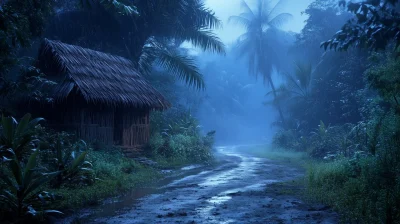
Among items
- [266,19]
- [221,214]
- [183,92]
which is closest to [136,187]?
[221,214]

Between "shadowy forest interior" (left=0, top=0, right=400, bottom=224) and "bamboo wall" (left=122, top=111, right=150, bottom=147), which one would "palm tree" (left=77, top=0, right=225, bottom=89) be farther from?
"bamboo wall" (left=122, top=111, right=150, bottom=147)

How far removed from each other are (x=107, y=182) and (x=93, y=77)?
5328 millimetres

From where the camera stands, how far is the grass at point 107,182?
6.81 meters

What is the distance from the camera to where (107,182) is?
28.5 ft

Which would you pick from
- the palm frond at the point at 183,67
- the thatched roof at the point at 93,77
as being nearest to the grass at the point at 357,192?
the thatched roof at the point at 93,77

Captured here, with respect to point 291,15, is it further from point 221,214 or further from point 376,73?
point 221,214

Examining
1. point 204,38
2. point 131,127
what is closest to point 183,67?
point 204,38

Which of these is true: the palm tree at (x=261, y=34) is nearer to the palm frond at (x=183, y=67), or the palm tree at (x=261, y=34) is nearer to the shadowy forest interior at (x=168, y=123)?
the shadowy forest interior at (x=168, y=123)

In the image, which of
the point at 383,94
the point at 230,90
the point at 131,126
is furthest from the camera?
the point at 230,90

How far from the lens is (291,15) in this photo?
95.9 feet

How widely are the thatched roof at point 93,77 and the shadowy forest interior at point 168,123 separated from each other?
6 centimetres

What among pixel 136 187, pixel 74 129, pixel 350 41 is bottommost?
pixel 136 187

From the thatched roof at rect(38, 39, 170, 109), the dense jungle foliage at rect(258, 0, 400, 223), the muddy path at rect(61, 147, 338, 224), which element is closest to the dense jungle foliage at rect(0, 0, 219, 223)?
the thatched roof at rect(38, 39, 170, 109)

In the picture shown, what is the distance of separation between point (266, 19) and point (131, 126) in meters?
18.5
